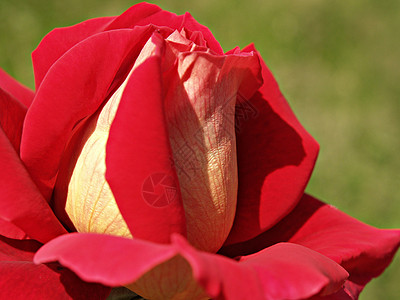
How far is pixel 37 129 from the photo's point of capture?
0.47 m

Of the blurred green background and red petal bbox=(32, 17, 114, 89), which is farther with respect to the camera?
the blurred green background

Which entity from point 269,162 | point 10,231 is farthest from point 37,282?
point 269,162

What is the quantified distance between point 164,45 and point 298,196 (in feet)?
0.78

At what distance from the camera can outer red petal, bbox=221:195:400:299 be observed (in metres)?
0.58

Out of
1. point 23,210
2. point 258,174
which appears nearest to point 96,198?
point 23,210

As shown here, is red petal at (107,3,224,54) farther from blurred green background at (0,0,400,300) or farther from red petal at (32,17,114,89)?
blurred green background at (0,0,400,300)

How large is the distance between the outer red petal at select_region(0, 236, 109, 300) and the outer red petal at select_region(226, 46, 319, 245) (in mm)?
180

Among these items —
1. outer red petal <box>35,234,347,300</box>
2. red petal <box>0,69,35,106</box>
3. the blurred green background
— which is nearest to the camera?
outer red petal <box>35,234,347,300</box>

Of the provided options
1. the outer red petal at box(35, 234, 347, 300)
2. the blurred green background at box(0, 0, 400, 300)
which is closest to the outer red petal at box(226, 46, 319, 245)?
the outer red petal at box(35, 234, 347, 300)

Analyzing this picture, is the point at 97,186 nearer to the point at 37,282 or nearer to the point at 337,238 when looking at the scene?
the point at 37,282

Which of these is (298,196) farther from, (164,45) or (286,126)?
(164,45)

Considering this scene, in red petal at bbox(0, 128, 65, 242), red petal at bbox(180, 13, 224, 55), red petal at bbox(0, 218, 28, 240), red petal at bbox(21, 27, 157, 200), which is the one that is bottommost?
red petal at bbox(0, 218, 28, 240)
